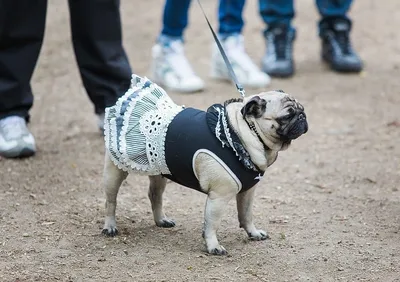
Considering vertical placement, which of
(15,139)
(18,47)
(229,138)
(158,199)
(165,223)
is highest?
(229,138)

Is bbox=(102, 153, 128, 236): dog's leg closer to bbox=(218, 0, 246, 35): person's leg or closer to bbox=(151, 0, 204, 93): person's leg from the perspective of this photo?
bbox=(151, 0, 204, 93): person's leg

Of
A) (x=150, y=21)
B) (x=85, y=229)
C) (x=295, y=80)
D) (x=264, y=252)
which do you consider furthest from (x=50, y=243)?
(x=150, y=21)

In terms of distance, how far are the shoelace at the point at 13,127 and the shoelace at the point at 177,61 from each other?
1.70 metres

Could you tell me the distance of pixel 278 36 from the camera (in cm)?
684

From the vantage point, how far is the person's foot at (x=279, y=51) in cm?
677

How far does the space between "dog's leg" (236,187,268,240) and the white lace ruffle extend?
0.38 m

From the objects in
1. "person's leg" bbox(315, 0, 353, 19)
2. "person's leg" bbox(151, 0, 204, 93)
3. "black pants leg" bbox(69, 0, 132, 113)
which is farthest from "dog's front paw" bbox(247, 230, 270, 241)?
"person's leg" bbox(315, 0, 353, 19)

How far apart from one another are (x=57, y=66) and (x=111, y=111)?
3677 mm

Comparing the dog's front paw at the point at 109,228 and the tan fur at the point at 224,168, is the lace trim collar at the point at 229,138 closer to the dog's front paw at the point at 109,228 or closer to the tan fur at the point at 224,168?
→ the tan fur at the point at 224,168

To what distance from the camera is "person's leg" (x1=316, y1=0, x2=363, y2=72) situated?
6.91 meters

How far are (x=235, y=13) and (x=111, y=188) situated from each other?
3016mm

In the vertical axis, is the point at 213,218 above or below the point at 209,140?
below

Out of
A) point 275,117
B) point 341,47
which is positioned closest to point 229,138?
point 275,117

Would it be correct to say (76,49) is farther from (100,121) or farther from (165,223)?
(165,223)
